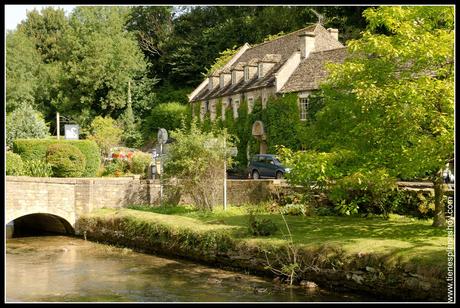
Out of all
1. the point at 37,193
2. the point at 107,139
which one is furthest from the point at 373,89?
the point at 107,139

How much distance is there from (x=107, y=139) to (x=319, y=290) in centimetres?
3607

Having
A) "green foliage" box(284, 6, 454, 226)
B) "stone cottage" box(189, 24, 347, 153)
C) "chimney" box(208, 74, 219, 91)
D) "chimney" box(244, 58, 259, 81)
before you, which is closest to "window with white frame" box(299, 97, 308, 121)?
"stone cottage" box(189, 24, 347, 153)

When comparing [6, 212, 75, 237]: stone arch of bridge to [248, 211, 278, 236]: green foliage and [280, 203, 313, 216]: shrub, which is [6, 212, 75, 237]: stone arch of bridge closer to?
[280, 203, 313, 216]: shrub

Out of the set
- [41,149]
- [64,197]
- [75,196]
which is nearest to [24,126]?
[41,149]

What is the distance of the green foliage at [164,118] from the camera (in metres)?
57.4

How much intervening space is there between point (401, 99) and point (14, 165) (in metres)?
19.6

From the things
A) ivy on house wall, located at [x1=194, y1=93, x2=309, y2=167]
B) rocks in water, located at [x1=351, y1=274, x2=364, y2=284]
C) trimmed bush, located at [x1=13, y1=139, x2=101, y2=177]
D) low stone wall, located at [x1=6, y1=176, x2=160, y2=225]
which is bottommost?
rocks in water, located at [x1=351, y1=274, x2=364, y2=284]

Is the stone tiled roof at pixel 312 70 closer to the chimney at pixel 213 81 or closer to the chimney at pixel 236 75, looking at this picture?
the chimney at pixel 236 75

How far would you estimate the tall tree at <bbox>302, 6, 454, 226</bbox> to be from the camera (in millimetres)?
14930

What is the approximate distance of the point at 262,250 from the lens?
57.1 feet

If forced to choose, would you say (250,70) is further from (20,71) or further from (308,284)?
(308,284)

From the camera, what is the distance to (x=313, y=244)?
1655 centimetres

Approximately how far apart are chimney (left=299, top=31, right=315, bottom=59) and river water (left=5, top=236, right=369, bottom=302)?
71.6 feet
